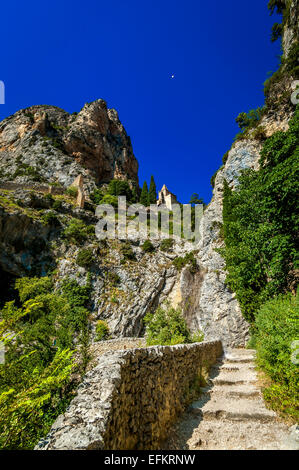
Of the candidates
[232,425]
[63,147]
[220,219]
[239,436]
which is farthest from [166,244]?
[63,147]

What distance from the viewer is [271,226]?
33.3 ft

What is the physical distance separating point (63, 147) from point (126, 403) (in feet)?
176

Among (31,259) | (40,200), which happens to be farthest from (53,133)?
(31,259)

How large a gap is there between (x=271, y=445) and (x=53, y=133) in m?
59.7

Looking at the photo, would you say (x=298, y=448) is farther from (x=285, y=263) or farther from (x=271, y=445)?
(x=285, y=263)

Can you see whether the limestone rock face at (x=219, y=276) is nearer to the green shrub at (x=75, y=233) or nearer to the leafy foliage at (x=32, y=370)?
the leafy foliage at (x=32, y=370)

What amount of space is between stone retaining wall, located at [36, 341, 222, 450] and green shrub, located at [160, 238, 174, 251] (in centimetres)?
2156

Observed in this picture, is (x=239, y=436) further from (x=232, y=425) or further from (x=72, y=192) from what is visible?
(x=72, y=192)

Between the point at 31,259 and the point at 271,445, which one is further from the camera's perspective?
the point at 31,259

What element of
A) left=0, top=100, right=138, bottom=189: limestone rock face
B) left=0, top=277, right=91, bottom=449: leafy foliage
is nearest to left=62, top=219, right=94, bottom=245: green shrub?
left=0, top=277, right=91, bottom=449: leafy foliage

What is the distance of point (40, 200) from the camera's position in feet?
88.6

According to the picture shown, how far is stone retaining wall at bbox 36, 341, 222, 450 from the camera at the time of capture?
6.12 feet

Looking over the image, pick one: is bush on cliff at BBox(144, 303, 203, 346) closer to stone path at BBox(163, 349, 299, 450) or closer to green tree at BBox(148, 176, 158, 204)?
stone path at BBox(163, 349, 299, 450)
